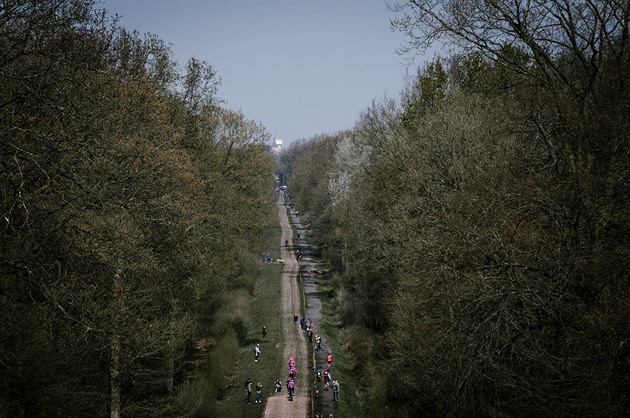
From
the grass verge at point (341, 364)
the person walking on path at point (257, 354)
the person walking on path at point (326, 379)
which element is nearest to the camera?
the grass verge at point (341, 364)

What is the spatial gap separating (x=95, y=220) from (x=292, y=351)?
26.8 meters

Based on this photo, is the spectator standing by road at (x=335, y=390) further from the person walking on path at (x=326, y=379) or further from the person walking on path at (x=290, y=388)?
the person walking on path at (x=290, y=388)

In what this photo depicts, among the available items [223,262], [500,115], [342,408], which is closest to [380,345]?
[342,408]

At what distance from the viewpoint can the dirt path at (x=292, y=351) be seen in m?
29.0

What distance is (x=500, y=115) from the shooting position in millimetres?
15227

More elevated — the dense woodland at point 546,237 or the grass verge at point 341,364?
the dense woodland at point 546,237

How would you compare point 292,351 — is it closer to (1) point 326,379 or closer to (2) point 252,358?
(2) point 252,358

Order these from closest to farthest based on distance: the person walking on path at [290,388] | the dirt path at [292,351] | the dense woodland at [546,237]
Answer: the dense woodland at [546,237] < the dirt path at [292,351] < the person walking on path at [290,388]

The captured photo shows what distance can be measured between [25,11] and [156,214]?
33.5ft

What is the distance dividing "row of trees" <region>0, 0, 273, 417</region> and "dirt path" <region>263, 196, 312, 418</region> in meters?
5.43

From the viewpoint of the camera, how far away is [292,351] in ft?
131

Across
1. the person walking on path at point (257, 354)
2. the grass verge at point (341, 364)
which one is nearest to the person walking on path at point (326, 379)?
the grass verge at point (341, 364)

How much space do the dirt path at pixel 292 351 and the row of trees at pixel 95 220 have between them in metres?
5.43

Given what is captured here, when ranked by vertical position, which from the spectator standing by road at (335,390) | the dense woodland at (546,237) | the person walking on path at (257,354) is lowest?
the spectator standing by road at (335,390)
